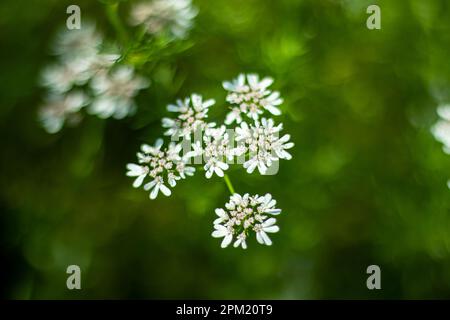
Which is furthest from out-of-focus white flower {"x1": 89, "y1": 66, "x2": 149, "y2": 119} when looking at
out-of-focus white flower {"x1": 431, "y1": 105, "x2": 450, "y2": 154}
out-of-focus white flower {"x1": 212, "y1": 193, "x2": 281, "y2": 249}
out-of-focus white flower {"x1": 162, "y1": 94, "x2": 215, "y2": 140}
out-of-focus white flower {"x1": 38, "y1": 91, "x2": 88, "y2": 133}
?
out-of-focus white flower {"x1": 431, "y1": 105, "x2": 450, "y2": 154}

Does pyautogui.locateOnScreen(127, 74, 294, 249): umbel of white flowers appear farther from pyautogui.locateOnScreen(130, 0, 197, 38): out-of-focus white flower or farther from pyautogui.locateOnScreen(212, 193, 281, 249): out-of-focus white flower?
pyautogui.locateOnScreen(130, 0, 197, 38): out-of-focus white flower

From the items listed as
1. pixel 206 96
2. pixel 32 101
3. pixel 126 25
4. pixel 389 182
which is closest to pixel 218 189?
pixel 206 96

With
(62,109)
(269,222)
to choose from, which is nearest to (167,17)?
(62,109)

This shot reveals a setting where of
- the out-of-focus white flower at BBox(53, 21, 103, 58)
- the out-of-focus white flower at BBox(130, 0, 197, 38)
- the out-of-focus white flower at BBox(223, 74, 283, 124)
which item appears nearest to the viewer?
the out-of-focus white flower at BBox(223, 74, 283, 124)

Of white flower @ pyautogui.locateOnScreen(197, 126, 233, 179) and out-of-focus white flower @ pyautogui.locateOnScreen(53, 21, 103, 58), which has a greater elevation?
out-of-focus white flower @ pyautogui.locateOnScreen(53, 21, 103, 58)

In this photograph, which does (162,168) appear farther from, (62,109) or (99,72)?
(62,109)
